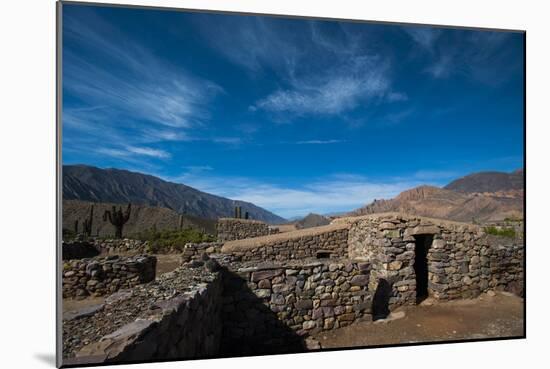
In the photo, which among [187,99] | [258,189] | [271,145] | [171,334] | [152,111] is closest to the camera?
[171,334]

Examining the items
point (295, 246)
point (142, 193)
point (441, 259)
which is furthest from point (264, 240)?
point (142, 193)

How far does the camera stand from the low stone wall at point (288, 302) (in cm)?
388

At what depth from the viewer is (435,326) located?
4477 mm

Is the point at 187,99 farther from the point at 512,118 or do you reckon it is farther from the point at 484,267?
the point at 484,267

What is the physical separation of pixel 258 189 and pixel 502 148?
387 centimetres

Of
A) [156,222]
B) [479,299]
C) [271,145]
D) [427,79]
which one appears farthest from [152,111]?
[156,222]

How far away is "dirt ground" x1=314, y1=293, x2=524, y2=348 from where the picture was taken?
4.07 metres

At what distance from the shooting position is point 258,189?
491 cm

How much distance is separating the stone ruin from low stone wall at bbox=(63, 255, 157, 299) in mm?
1588

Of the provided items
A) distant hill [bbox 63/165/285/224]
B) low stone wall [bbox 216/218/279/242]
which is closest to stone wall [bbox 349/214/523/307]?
distant hill [bbox 63/165/285/224]

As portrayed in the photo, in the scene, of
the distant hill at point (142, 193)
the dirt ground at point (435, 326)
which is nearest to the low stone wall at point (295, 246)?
the distant hill at point (142, 193)

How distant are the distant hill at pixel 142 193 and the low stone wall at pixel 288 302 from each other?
2.44m

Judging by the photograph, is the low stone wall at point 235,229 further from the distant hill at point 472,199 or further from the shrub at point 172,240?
the distant hill at point 472,199

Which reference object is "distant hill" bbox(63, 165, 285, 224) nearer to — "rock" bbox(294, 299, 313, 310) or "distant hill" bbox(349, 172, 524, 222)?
"rock" bbox(294, 299, 313, 310)
